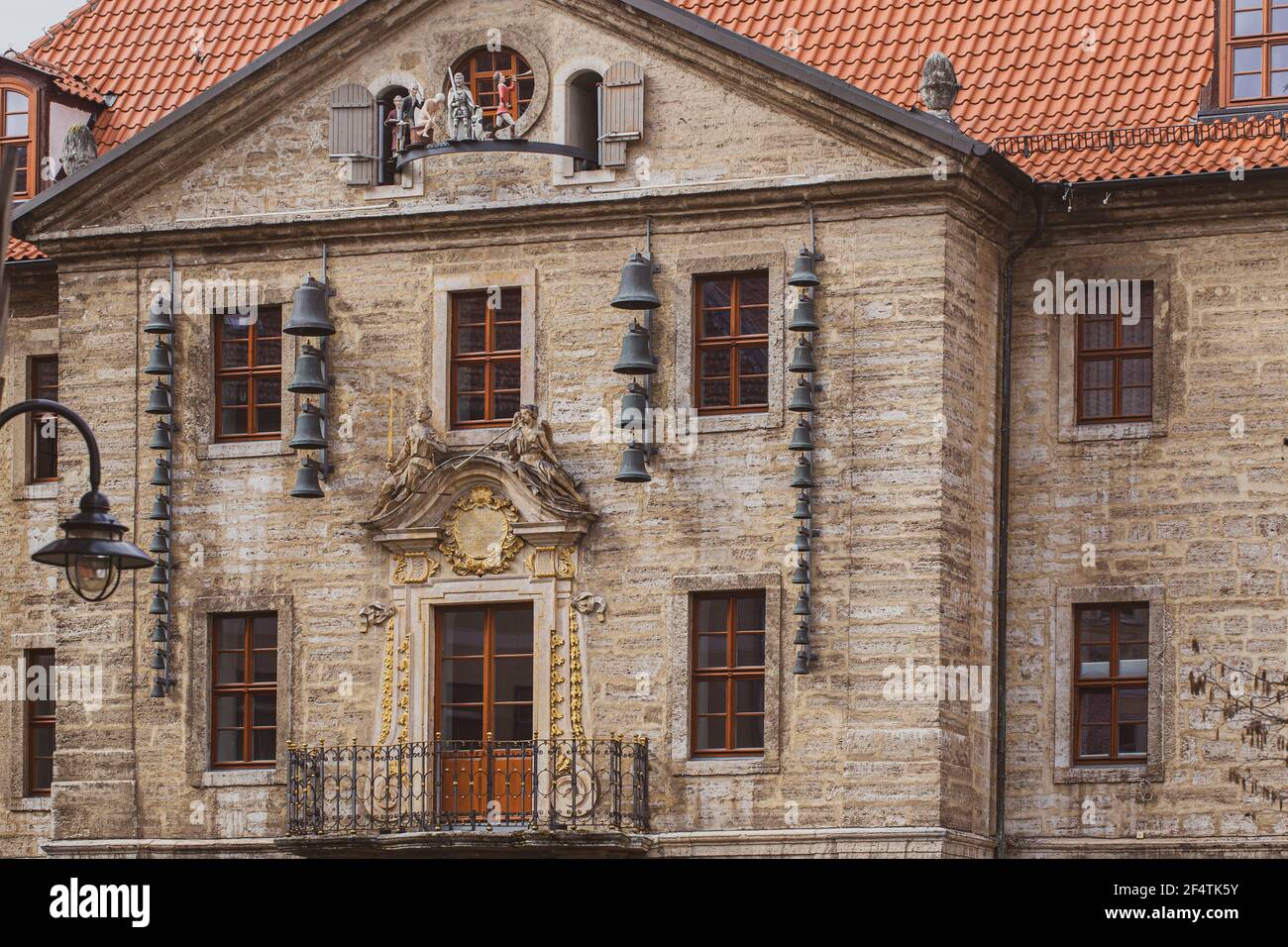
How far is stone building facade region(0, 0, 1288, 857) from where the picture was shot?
33312 millimetres

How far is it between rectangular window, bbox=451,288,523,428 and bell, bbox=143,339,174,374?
10.8 ft

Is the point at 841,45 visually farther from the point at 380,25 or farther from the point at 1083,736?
the point at 1083,736

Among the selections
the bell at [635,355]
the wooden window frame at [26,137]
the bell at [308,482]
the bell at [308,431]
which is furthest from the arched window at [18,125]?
the bell at [635,355]

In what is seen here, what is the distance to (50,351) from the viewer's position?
3859cm

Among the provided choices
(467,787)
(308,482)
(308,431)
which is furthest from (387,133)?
(467,787)

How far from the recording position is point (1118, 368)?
113ft

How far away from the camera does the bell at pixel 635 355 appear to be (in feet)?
111

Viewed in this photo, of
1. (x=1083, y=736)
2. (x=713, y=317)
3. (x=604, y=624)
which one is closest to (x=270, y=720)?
(x=604, y=624)

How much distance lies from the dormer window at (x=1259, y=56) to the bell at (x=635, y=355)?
267 inches

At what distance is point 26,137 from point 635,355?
9.58 meters

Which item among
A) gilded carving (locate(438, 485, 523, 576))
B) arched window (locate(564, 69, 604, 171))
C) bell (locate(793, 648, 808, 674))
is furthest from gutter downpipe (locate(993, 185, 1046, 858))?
gilded carving (locate(438, 485, 523, 576))

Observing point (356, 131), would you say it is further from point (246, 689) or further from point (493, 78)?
point (246, 689)

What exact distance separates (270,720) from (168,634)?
1.51m

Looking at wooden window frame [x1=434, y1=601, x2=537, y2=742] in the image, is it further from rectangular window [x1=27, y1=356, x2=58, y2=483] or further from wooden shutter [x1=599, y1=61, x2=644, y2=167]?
rectangular window [x1=27, y1=356, x2=58, y2=483]
